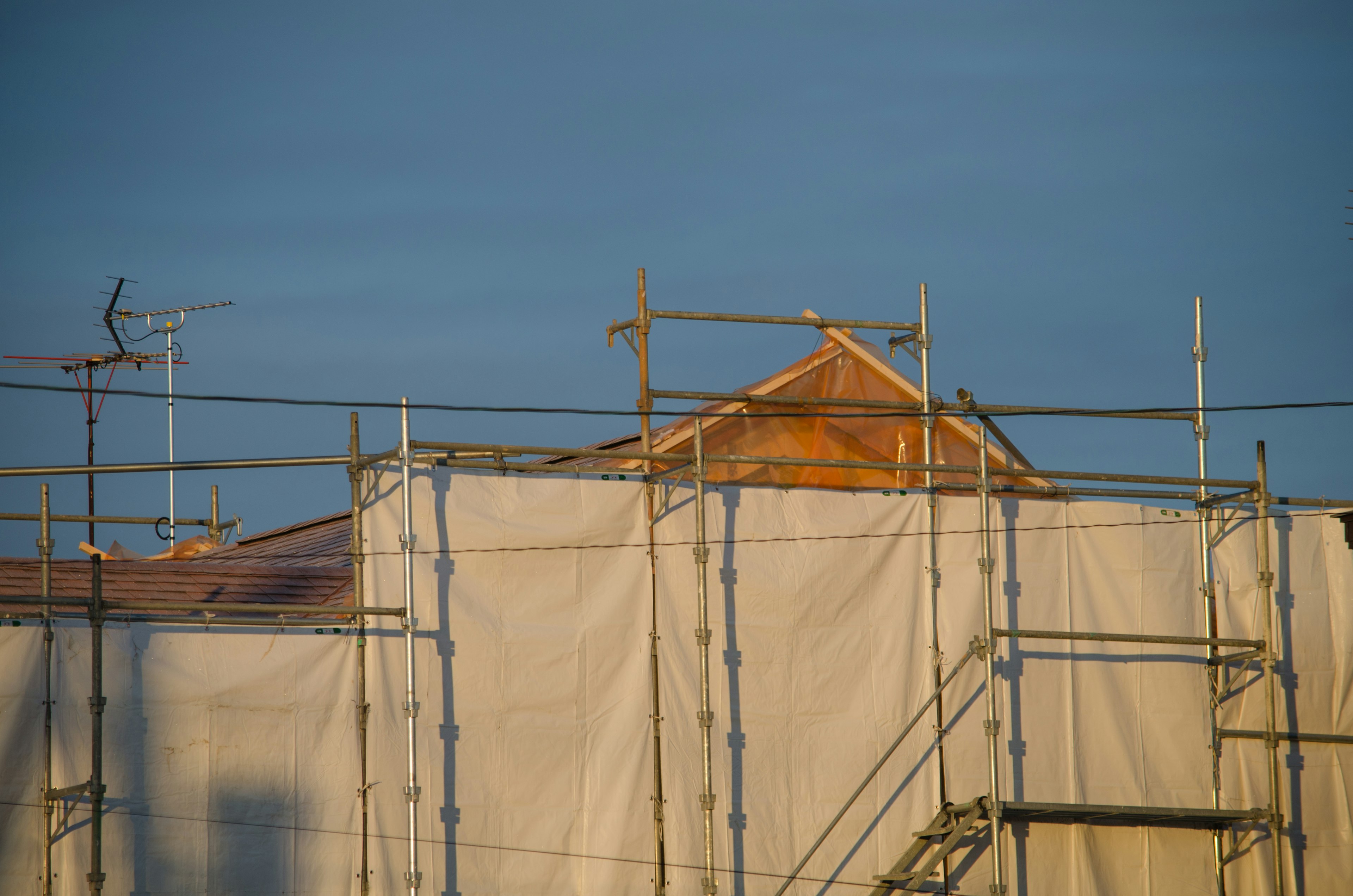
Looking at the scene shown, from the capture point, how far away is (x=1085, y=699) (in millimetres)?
15227

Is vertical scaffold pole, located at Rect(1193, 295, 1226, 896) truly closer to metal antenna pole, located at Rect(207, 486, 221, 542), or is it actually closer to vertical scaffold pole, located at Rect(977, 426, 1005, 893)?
vertical scaffold pole, located at Rect(977, 426, 1005, 893)

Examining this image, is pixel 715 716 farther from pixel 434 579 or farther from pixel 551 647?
pixel 434 579

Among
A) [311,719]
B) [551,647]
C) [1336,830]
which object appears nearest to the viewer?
[311,719]

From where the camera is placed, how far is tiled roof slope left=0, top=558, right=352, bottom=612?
1398 centimetres

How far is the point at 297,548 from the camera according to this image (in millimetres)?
16953

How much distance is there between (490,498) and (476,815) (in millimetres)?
2843

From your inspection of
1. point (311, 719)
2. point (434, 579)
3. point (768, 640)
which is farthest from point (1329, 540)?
point (311, 719)

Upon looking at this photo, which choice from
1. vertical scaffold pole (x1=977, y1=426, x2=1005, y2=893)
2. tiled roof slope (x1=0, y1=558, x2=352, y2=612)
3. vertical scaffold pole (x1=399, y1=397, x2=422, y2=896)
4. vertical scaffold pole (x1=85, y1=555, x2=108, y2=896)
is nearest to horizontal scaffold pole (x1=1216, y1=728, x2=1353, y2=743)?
vertical scaffold pole (x1=977, y1=426, x2=1005, y2=893)

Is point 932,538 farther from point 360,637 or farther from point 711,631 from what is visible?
point 360,637

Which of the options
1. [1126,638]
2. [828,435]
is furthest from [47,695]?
[1126,638]

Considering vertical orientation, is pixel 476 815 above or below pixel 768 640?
below

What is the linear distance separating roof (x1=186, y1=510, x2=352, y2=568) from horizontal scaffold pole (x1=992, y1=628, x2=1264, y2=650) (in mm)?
6769

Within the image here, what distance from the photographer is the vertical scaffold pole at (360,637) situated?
1229 cm

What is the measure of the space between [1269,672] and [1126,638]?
6.17ft
